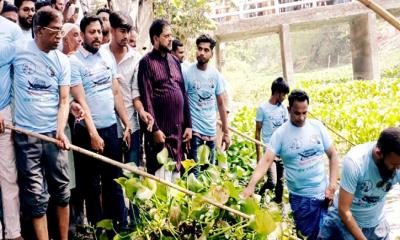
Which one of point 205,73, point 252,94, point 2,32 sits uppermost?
point 2,32

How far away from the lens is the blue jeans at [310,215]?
3855 millimetres

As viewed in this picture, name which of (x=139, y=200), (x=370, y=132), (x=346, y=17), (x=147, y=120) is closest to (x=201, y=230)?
(x=139, y=200)

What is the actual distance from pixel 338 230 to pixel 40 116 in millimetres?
2213

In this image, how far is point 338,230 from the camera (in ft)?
11.2

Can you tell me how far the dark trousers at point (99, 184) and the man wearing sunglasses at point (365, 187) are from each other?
160 centimetres

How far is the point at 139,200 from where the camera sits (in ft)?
10.2

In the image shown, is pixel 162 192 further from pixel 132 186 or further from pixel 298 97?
pixel 298 97

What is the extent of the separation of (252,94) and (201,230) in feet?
68.2

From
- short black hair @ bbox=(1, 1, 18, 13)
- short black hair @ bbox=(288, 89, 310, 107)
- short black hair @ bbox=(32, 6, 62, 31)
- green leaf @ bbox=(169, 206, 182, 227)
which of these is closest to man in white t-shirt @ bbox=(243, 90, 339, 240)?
short black hair @ bbox=(288, 89, 310, 107)

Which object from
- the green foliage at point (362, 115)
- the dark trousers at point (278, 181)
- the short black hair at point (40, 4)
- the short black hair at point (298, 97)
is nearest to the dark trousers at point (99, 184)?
the short black hair at point (40, 4)

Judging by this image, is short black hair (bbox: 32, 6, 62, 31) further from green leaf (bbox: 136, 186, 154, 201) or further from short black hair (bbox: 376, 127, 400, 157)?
short black hair (bbox: 376, 127, 400, 157)

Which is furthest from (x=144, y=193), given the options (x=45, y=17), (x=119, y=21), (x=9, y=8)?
(x=9, y=8)

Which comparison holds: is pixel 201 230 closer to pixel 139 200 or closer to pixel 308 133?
pixel 139 200

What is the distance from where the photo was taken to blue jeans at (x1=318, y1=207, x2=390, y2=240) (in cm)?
339
